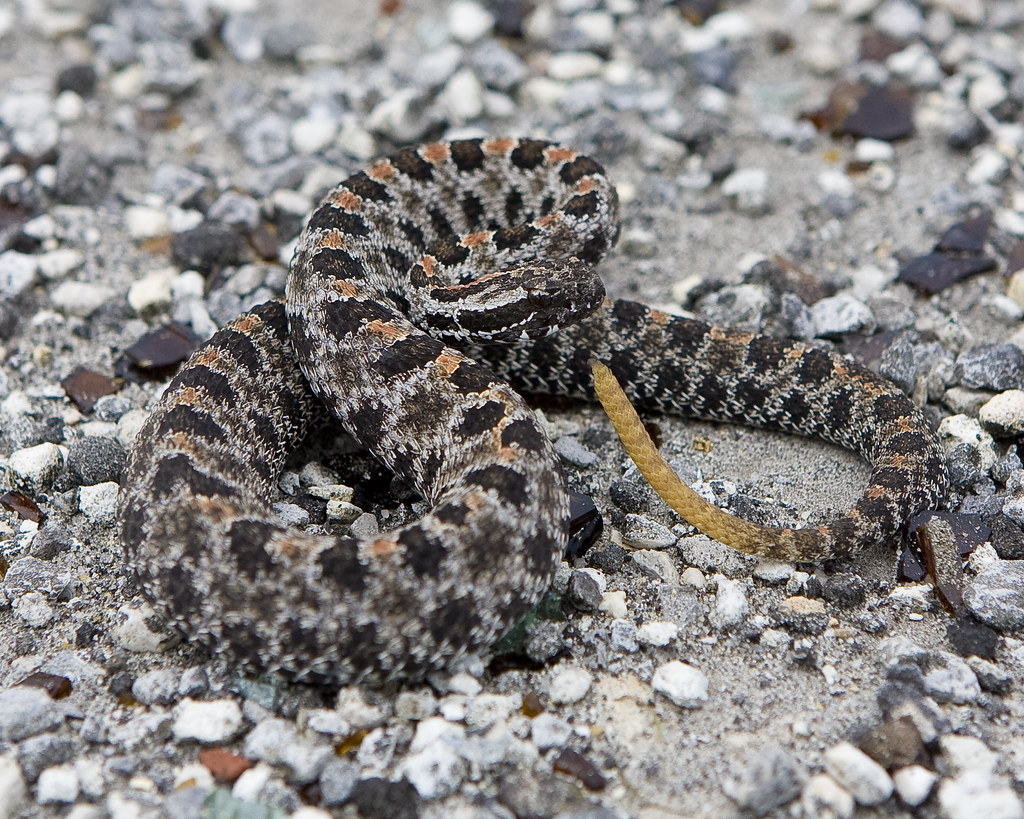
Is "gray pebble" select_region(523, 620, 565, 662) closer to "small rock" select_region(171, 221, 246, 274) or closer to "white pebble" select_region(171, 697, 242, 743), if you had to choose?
"white pebble" select_region(171, 697, 242, 743)

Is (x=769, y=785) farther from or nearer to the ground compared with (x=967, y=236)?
farther from the ground

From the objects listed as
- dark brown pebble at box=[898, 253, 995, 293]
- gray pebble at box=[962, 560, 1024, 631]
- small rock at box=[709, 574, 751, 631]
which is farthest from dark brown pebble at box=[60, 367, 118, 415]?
dark brown pebble at box=[898, 253, 995, 293]

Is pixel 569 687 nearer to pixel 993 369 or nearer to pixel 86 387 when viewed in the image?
pixel 993 369

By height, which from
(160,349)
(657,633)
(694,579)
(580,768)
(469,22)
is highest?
(469,22)

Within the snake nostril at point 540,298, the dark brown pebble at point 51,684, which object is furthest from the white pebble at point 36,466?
the snake nostril at point 540,298

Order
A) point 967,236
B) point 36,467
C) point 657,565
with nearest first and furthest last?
point 657,565 → point 36,467 → point 967,236

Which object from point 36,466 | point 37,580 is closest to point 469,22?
point 36,466
